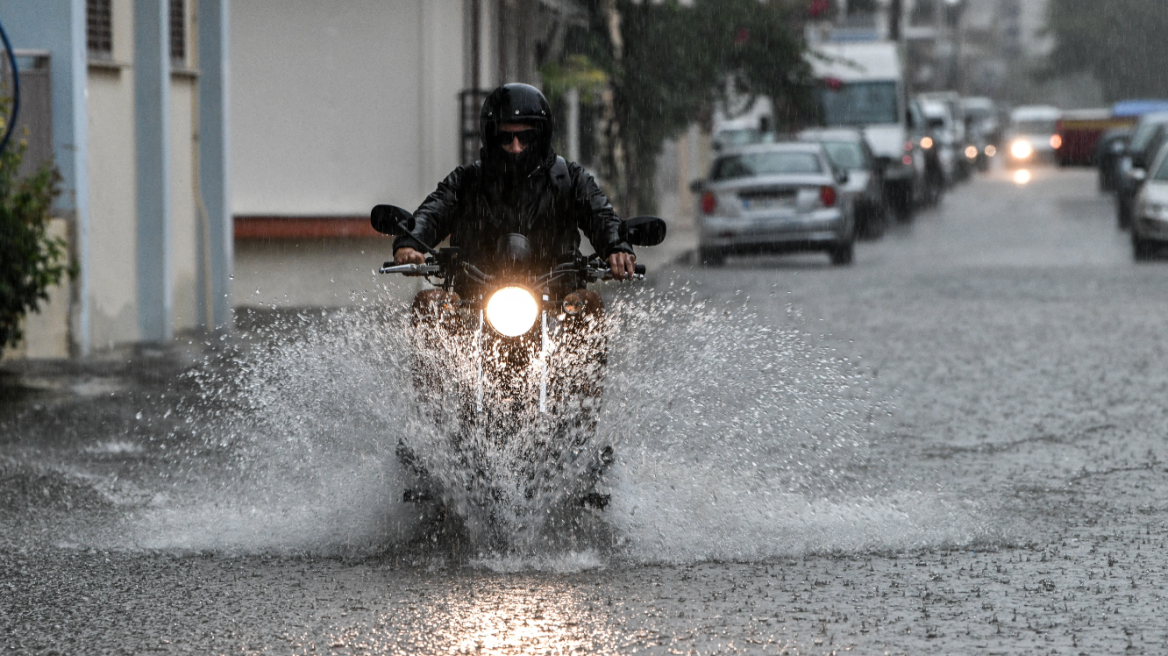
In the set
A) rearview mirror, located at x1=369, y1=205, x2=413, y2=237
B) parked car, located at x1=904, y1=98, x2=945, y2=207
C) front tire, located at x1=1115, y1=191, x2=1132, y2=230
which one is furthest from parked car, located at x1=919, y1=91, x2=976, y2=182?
rearview mirror, located at x1=369, y1=205, x2=413, y2=237

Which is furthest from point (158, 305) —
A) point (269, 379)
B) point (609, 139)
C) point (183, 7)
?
point (609, 139)

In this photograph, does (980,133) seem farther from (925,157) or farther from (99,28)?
(99,28)

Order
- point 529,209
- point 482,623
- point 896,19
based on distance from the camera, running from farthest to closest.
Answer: point 896,19 < point 529,209 < point 482,623

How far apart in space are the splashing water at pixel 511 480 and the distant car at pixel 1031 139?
62816mm

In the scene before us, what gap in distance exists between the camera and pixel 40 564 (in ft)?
20.8

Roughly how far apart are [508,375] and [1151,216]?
17.8 m

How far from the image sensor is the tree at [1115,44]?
85375mm

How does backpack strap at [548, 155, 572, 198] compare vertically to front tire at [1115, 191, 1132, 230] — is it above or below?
above

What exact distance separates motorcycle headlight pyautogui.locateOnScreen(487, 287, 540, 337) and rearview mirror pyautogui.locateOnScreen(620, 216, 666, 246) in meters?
0.44

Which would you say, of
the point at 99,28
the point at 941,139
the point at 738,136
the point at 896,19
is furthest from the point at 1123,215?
the point at 896,19

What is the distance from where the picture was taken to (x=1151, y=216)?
22.6 meters

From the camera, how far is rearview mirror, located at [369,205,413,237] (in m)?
6.14

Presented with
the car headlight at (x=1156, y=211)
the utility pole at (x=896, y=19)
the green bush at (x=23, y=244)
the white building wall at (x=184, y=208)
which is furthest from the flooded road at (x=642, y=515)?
the utility pole at (x=896, y=19)

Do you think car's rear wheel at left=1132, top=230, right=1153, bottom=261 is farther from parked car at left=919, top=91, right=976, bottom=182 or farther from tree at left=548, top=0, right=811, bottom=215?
parked car at left=919, top=91, right=976, bottom=182
